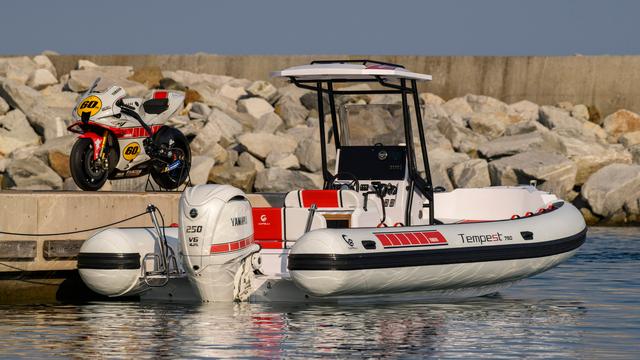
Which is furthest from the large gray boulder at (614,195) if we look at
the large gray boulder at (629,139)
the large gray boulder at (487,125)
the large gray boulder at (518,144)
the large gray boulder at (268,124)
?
the large gray boulder at (268,124)

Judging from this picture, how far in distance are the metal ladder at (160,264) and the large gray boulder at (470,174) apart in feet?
48.4

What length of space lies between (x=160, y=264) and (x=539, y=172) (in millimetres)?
15305

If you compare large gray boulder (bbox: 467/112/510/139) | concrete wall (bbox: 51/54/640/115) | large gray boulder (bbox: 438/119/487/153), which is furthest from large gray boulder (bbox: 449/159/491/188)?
concrete wall (bbox: 51/54/640/115)

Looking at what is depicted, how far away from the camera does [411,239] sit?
13453 mm

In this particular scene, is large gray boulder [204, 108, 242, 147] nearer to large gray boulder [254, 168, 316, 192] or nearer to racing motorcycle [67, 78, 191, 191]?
large gray boulder [254, 168, 316, 192]

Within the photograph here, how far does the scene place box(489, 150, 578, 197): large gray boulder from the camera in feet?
91.8

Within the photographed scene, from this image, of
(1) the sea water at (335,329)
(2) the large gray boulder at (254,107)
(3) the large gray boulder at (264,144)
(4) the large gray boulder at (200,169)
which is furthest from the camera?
(2) the large gray boulder at (254,107)

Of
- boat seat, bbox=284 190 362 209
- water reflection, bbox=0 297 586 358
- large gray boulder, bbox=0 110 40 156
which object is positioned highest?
large gray boulder, bbox=0 110 40 156

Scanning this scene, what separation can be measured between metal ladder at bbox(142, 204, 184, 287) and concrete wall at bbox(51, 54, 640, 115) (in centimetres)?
2595

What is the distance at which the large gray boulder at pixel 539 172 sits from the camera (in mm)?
27969

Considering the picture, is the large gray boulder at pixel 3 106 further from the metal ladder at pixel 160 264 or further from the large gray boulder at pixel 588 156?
the metal ladder at pixel 160 264

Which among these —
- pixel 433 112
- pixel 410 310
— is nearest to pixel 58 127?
pixel 433 112

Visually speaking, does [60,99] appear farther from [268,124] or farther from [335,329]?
[335,329]

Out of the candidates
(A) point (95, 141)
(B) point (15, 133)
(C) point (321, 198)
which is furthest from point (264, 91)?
(C) point (321, 198)
